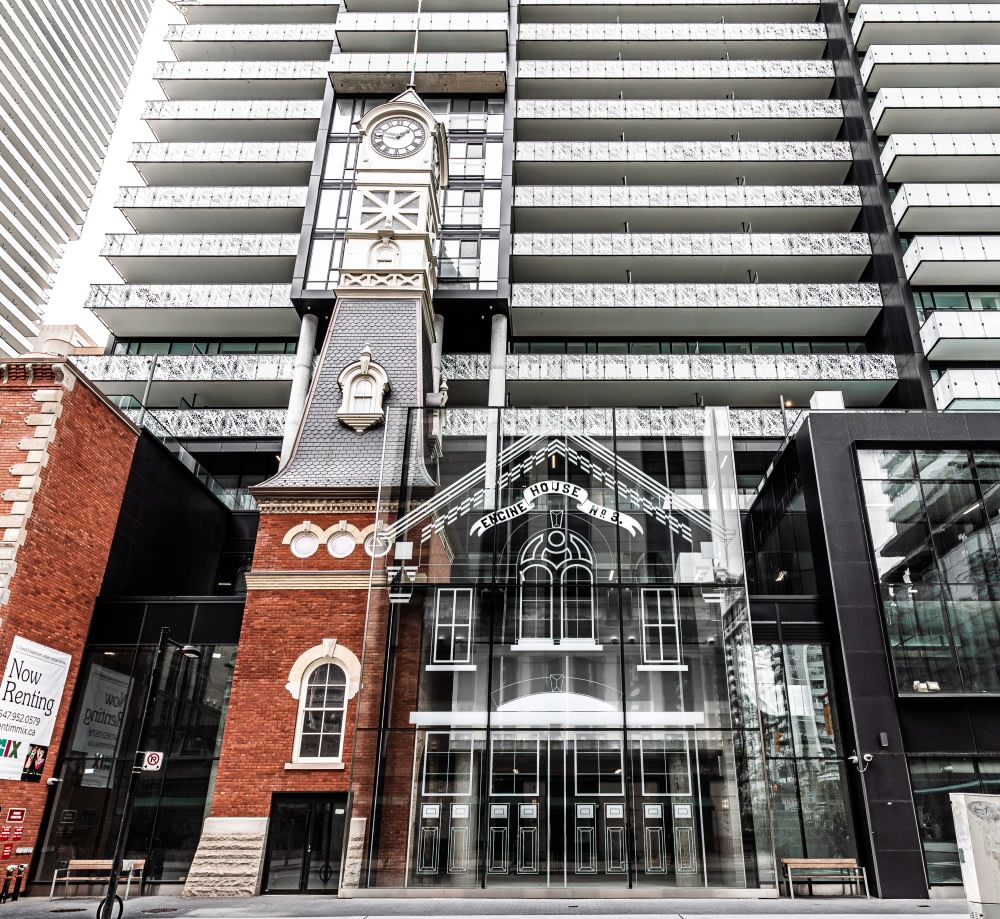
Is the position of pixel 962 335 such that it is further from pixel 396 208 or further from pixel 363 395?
pixel 363 395

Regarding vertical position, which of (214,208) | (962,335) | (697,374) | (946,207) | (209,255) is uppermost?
(214,208)

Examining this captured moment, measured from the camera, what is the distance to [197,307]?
122 ft

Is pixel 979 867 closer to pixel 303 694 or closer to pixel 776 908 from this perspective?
pixel 776 908

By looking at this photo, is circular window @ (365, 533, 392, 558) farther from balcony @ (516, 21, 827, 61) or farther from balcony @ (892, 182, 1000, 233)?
balcony @ (516, 21, 827, 61)

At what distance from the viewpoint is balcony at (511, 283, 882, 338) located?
36.7 m

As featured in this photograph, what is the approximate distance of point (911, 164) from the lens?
36.5 m

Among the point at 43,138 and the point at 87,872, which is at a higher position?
the point at 43,138

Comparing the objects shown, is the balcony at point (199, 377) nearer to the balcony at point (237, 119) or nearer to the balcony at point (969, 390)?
the balcony at point (237, 119)

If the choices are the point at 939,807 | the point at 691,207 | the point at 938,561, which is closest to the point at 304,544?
the point at 938,561

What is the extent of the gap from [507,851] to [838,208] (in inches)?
1374

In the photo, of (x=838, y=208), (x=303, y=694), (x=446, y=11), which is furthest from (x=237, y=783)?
(x=446, y=11)

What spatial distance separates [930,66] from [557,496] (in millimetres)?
33579

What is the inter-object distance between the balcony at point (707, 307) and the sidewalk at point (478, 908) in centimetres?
2600

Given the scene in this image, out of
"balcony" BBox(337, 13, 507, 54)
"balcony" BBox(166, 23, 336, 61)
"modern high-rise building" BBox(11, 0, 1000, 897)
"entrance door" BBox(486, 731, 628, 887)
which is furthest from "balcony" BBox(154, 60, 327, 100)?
"entrance door" BBox(486, 731, 628, 887)
